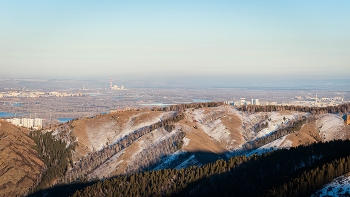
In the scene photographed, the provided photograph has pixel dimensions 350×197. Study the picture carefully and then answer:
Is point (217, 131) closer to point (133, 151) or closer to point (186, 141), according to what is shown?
point (186, 141)

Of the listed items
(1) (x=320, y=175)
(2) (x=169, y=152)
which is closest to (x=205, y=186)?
(1) (x=320, y=175)

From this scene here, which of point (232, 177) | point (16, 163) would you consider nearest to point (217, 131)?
point (232, 177)

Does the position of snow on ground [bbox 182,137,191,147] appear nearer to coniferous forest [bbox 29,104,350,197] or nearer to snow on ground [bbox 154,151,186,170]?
coniferous forest [bbox 29,104,350,197]

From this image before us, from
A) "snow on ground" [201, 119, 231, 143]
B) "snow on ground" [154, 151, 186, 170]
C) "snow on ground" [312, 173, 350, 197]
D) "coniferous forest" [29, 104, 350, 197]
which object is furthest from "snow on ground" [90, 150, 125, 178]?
"snow on ground" [312, 173, 350, 197]

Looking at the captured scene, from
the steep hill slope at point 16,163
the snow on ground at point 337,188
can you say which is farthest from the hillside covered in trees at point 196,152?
the steep hill slope at point 16,163

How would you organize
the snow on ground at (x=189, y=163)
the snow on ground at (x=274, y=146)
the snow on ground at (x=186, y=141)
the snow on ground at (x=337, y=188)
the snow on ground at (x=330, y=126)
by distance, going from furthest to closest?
the snow on ground at (x=330, y=126) → the snow on ground at (x=186, y=141) → the snow on ground at (x=274, y=146) → the snow on ground at (x=189, y=163) → the snow on ground at (x=337, y=188)

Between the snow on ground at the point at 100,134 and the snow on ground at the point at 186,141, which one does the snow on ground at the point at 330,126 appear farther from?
the snow on ground at the point at 100,134
